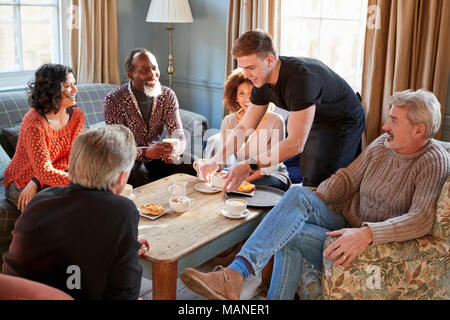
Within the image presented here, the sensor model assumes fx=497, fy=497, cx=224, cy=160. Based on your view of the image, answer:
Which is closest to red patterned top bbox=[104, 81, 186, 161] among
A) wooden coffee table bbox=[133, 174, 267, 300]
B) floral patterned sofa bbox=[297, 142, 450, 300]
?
wooden coffee table bbox=[133, 174, 267, 300]

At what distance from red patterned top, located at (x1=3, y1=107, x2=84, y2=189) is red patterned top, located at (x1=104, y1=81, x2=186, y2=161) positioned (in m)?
0.46

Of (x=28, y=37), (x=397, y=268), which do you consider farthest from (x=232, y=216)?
(x=28, y=37)

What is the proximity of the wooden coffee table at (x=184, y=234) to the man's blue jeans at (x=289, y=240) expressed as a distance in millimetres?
151

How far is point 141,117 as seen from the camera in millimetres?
3205

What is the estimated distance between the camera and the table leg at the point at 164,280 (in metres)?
1.86

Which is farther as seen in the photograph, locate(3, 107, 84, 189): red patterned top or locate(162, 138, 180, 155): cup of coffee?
locate(162, 138, 180, 155): cup of coffee

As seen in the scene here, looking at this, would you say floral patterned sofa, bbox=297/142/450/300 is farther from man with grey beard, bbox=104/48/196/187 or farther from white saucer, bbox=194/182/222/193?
man with grey beard, bbox=104/48/196/187

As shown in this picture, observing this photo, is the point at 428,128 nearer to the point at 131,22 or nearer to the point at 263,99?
the point at 263,99

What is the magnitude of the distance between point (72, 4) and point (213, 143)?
1.61m

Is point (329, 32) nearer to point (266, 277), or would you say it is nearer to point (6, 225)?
point (266, 277)

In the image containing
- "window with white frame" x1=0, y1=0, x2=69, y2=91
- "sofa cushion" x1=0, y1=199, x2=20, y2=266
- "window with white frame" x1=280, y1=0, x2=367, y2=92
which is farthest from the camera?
"window with white frame" x1=0, y1=0, x2=69, y2=91

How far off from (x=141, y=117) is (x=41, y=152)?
33.9 inches

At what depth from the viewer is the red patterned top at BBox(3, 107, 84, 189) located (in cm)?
246
